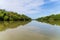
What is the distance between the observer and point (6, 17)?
5544 centimetres

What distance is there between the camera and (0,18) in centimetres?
5531

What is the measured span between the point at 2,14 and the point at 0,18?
2.06 m

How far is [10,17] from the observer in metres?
59.2

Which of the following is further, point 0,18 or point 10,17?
point 10,17

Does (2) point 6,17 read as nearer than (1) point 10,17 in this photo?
Yes

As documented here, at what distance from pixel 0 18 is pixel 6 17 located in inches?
108

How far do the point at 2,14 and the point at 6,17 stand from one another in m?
2.36

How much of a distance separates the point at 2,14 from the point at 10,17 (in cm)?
484

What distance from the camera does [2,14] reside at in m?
55.7

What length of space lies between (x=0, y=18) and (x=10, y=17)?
5548mm
